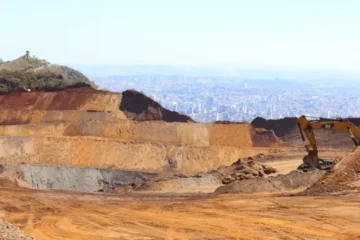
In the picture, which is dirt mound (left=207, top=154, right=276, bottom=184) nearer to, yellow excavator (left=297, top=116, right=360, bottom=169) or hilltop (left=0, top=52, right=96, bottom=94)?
yellow excavator (left=297, top=116, right=360, bottom=169)

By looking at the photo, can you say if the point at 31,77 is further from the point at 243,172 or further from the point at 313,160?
the point at 313,160

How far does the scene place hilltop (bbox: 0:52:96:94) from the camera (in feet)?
164

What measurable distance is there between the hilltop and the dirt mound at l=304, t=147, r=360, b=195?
110 feet

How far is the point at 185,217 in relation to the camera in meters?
15.8

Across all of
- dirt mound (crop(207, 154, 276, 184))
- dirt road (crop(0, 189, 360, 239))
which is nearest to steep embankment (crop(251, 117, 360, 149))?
dirt mound (crop(207, 154, 276, 184))

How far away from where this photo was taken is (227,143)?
3819cm

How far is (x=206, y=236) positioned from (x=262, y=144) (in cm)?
2591

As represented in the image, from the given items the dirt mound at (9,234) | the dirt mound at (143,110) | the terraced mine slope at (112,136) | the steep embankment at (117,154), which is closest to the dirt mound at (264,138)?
the terraced mine slope at (112,136)

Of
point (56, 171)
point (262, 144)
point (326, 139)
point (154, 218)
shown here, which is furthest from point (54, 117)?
point (154, 218)

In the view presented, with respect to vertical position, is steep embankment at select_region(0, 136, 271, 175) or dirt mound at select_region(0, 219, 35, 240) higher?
dirt mound at select_region(0, 219, 35, 240)

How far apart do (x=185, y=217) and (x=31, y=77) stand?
39.0m

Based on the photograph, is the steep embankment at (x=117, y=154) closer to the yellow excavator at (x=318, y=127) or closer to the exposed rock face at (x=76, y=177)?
the exposed rock face at (x=76, y=177)

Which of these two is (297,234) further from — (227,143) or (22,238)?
(227,143)

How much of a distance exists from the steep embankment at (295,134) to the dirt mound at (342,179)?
1430 cm
